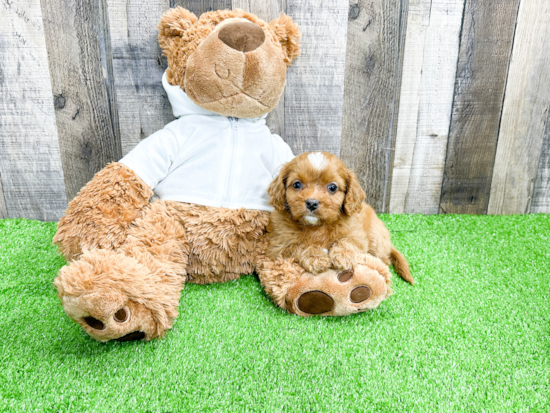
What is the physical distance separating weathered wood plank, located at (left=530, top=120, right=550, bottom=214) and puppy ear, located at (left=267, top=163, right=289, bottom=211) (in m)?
1.48

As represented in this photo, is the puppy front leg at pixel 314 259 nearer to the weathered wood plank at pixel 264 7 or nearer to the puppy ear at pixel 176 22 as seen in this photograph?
the puppy ear at pixel 176 22

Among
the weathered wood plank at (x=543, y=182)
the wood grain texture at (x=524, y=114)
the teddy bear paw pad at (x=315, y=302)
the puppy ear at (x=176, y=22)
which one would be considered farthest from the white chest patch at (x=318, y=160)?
the weathered wood plank at (x=543, y=182)

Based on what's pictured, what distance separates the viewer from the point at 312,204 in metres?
1.17

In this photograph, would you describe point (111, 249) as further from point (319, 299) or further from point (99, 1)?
point (99, 1)

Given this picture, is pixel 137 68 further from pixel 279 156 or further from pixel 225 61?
pixel 279 156

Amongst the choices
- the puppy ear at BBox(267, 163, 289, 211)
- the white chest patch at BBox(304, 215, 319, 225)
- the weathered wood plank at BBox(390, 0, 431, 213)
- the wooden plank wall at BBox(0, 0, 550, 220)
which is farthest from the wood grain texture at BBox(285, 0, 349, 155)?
the white chest patch at BBox(304, 215, 319, 225)

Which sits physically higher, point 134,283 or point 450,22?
point 450,22

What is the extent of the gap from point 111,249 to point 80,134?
723 mm

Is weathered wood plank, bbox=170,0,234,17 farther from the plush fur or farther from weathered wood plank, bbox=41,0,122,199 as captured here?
weathered wood plank, bbox=41,0,122,199

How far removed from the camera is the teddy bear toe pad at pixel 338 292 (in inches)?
46.0


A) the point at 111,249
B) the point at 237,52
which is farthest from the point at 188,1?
the point at 111,249

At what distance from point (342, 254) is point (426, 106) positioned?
0.98 meters

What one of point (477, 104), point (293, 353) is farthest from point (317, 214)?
point (477, 104)

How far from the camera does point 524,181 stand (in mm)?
1956
